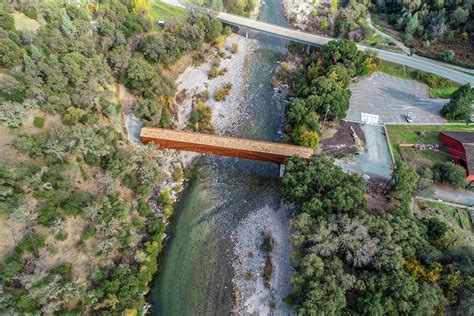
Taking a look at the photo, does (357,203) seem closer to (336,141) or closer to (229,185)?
(336,141)

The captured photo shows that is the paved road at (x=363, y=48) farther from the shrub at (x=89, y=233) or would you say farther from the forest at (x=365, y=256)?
the shrub at (x=89, y=233)

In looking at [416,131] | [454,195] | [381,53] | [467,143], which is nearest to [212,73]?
[381,53]

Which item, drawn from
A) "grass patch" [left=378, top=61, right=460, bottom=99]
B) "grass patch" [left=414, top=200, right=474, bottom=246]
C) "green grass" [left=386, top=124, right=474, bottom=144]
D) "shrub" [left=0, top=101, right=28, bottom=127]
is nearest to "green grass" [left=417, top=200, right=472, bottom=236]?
"grass patch" [left=414, top=200, right=474, bottom=246]

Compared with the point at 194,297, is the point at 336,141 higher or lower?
higher

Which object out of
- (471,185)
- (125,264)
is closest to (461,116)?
(471,185)

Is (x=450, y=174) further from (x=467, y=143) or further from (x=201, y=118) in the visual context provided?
(x=201, y=118)
